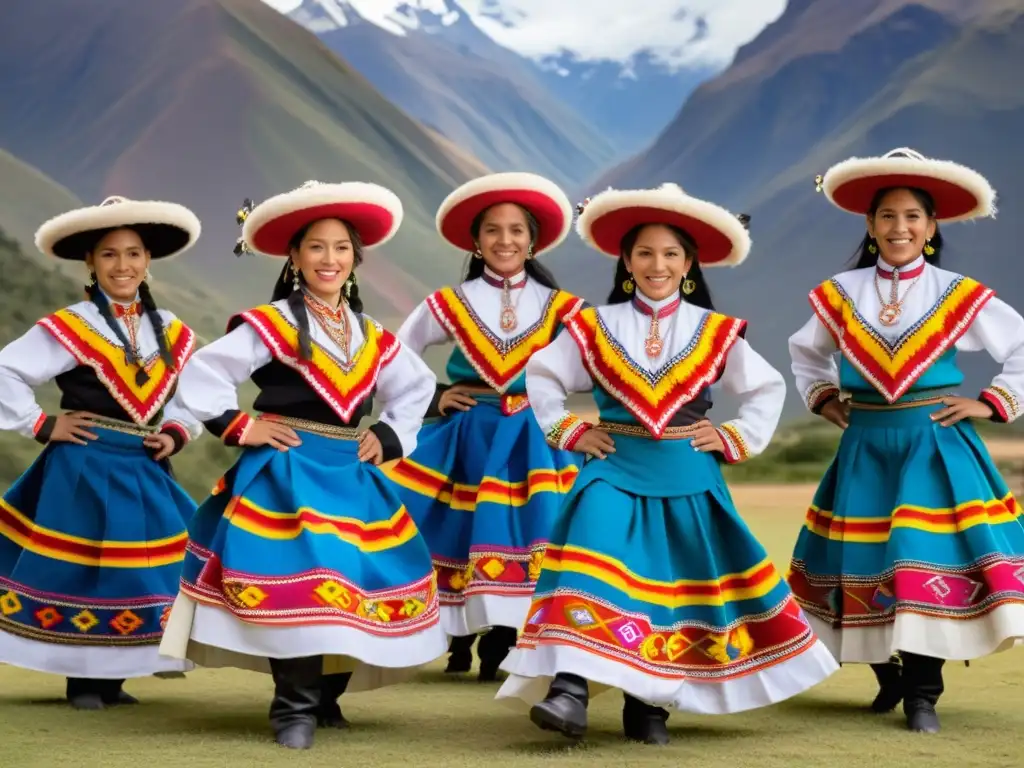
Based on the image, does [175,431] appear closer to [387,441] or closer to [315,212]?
[387,441]

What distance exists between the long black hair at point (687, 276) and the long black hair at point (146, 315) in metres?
1.47

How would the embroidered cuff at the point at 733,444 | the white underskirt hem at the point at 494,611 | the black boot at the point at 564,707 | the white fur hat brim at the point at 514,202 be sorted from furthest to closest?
the white fur hat brim at the point at 514,202
the white underskirt hem at the point at 494,611
the embroidered cuff at the point at 733,444
the black boot at the point at 564,707

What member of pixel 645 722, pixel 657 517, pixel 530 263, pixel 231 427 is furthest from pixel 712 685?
pixel 530 263

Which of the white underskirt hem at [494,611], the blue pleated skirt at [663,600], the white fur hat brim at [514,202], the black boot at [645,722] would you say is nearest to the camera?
the blue pleated skirt at [663,600]

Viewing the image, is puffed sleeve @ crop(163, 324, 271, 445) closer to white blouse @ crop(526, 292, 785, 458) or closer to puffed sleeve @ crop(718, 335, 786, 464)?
white blouse @ crop(526, 292, 785, 458)

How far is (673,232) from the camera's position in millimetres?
4062

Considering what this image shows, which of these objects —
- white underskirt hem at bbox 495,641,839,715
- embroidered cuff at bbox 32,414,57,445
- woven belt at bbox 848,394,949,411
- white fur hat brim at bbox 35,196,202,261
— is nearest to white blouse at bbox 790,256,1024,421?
woven belt at bbox 848,394,949,411

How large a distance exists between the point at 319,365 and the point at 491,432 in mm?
1169

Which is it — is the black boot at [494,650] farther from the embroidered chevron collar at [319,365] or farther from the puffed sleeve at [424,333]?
the embroidered chevron collar at [319,365]

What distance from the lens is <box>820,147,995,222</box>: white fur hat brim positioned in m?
4.33

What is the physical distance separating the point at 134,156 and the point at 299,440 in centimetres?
888

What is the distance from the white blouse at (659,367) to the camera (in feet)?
13.1

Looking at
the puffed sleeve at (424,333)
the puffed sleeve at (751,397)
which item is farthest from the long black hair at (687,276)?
the puffed sleeve at (424,333)

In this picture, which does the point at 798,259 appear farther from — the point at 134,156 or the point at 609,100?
the point at 134,156
